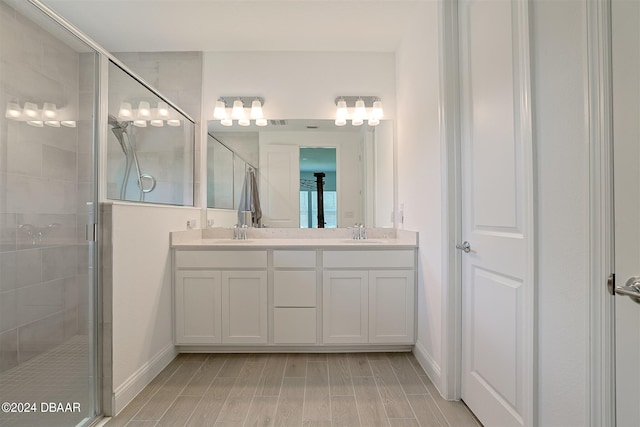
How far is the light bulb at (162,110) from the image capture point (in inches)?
93.1

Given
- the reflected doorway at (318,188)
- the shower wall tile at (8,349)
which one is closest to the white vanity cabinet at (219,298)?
the reflected doorway at (318,188)

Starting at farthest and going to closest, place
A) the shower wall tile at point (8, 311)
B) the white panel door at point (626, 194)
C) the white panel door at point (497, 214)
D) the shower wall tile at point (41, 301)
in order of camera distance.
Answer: the shower wall tile at point (41, 301) → the shower wall tile at point (8, 311) → the white panel door at point (497, 214) → the white panel door at point (626, 194)

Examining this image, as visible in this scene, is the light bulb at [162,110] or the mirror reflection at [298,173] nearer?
the light bulb at [162,110]

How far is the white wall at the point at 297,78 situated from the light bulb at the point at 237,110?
0.11m

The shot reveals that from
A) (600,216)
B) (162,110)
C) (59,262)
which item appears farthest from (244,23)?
(600,216)

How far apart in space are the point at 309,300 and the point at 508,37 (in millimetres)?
1893

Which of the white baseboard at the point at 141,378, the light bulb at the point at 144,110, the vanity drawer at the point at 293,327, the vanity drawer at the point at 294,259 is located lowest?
the white baseboard at the point at 141,378

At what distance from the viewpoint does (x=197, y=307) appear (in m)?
2.29

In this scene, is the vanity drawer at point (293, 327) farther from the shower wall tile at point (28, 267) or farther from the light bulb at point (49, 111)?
the light bulb at point (49, 111)

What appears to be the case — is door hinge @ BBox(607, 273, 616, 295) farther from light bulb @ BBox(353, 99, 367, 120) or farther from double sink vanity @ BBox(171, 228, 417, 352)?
light bulb @ BBox(353, 99, 367, 120)

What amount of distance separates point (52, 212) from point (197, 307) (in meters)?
1.06

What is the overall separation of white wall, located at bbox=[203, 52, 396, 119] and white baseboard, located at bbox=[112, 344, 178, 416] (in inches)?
76.9

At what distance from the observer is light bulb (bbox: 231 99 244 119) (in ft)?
9.08

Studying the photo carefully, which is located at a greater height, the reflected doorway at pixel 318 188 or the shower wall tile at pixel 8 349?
the reflected doorway at pixel 318 188
